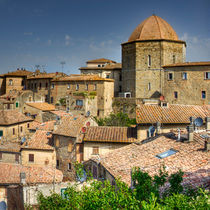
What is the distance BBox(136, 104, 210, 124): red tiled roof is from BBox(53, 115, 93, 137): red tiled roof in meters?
6.07

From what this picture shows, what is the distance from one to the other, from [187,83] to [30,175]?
91.0 ft

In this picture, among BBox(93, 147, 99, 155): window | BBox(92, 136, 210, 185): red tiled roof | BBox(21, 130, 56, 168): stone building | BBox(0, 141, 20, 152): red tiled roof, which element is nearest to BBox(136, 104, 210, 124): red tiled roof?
BBox(93, 147, 99, 155): window

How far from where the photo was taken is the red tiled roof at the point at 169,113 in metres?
23.2

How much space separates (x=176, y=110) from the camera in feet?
80.5

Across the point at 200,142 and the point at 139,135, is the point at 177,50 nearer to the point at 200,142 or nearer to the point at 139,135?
the point at 139,135

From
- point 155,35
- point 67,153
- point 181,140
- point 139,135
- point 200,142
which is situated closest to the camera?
point 200,142

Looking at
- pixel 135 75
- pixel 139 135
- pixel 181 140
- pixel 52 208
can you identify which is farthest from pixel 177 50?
pixel 52 208

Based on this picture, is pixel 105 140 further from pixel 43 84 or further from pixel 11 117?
pixel 43 84

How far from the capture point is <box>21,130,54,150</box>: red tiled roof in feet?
92.3

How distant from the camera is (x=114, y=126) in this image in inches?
1314

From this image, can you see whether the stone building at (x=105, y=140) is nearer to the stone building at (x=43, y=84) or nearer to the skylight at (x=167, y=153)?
the skylight at (x=167, y=153)

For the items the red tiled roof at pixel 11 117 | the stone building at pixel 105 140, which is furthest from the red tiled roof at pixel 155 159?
the red tiled roof at pixel 11 117

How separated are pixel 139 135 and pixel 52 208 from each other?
12763 mm

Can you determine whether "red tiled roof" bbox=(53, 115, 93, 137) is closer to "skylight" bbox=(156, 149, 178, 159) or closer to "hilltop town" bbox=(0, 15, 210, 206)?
"hilltop town" bbox=(0, 15, 210, 206)
